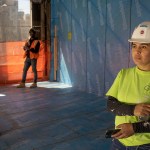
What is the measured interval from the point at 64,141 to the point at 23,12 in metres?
5.28

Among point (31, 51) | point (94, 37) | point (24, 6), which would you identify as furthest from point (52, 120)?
point (24, 6)

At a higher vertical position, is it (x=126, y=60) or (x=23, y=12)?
(x=23, y=12)

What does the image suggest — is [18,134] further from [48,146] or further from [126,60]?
[126,60]

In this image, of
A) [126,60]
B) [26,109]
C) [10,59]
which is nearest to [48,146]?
[26,109]

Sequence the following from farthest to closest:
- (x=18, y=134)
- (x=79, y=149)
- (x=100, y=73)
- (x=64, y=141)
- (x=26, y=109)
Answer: (x=100, y=73) → (x=26, y=109) → (x=18, y=134) → (x=64, y=141) → (x=79, y=149)

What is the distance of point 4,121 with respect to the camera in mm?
4719

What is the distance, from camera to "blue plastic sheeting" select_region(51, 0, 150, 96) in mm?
5770

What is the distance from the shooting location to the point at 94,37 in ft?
22.0

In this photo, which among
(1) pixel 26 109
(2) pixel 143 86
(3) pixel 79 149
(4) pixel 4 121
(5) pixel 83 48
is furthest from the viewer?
(5) pixel 83 48

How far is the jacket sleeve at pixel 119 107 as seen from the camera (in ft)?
4.99

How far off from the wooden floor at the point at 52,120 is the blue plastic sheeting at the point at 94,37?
2.12 ft

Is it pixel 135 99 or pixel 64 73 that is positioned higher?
pixel 135 99

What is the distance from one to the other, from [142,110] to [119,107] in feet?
0.55

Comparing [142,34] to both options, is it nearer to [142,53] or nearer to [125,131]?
[142,53]
